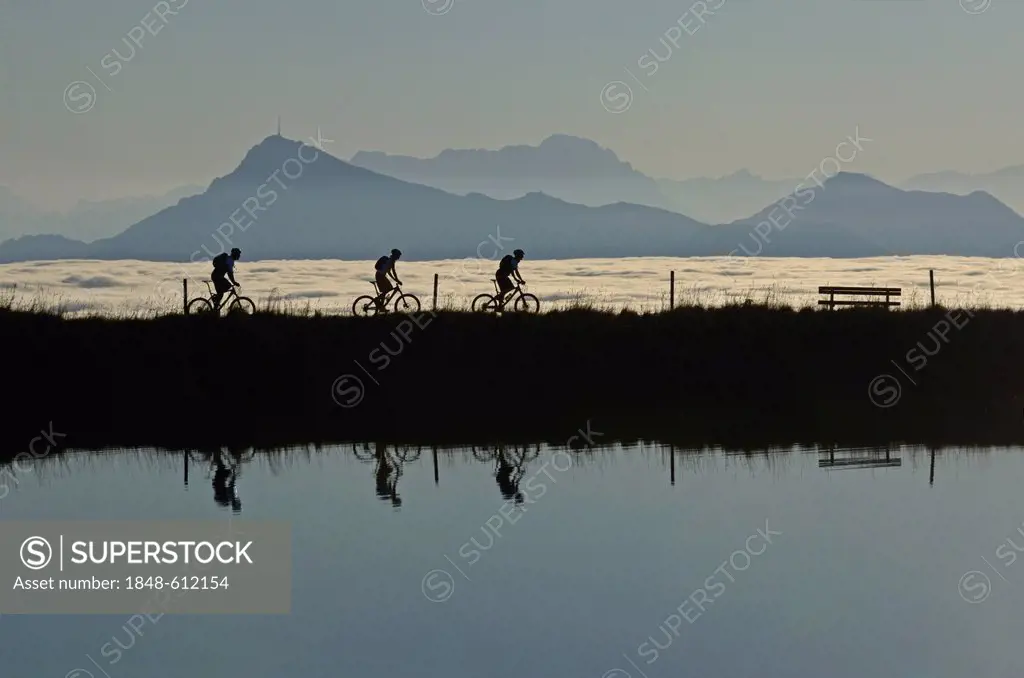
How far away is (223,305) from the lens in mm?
37656

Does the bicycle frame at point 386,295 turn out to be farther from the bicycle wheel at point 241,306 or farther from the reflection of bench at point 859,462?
the reflection of bench at point 859,462

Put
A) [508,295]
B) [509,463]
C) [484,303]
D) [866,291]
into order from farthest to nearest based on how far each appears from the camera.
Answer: [866,291] < [508,295] < [484,303] < [509,463]

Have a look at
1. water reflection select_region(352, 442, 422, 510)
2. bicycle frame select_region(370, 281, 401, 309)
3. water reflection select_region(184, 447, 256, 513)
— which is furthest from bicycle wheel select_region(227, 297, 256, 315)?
water reflection select_region(352, 442, 422, 510)

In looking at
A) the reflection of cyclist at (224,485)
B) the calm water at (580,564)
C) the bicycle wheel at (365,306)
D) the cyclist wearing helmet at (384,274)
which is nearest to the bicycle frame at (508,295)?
the cyclist wearing helmet at (384,274)

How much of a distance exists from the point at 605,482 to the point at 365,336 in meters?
12.4

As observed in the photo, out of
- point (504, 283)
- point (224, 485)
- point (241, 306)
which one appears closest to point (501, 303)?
point (504, 283)

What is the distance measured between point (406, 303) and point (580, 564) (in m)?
20.0

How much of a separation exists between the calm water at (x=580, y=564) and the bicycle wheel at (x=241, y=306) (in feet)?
29.1

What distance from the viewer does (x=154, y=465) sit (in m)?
28.0

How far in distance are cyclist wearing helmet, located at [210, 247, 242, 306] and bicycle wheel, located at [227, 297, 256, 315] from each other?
441 millimetres

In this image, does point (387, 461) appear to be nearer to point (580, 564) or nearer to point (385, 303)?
point (580, 564)

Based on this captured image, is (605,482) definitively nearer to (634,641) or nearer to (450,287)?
(634,641)

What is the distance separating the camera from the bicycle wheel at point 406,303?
39.8 metres

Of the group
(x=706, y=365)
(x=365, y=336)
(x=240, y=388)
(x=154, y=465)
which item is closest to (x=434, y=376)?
(x=365, y=336)
